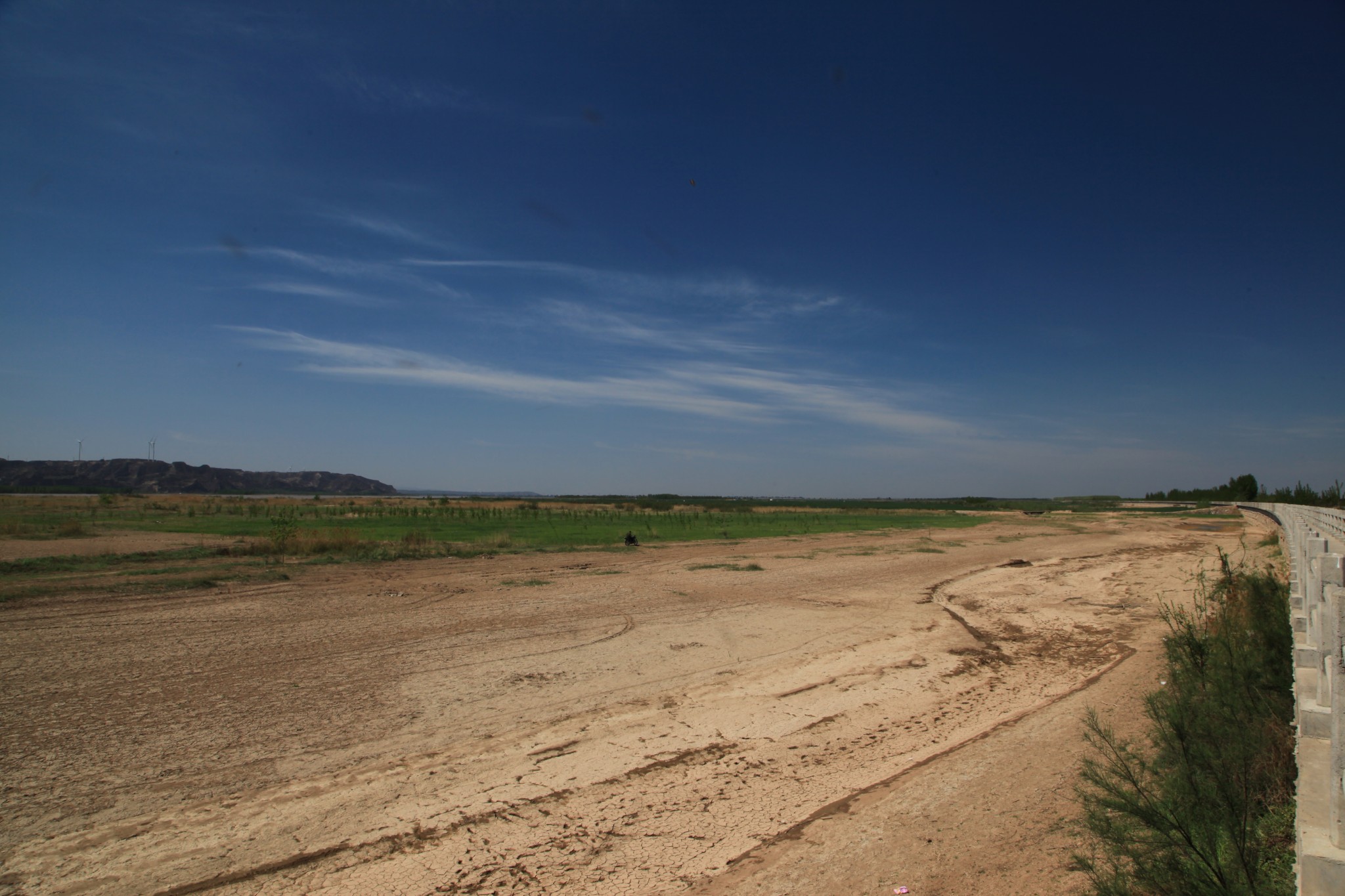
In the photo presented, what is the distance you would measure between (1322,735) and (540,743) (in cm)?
581

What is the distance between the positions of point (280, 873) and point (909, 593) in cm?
1464

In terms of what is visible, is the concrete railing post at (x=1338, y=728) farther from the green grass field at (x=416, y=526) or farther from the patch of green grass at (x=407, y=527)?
the green grass field at (x=416, y=526)

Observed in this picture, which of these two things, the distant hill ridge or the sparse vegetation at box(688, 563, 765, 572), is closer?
the sparse vegetation at box(688, 563, 765, 572)

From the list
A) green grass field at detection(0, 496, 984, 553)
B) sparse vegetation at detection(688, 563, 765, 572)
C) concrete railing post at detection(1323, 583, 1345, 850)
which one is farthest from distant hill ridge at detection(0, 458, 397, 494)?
concrete railing post at detection(1323, 583, 1345, 850)

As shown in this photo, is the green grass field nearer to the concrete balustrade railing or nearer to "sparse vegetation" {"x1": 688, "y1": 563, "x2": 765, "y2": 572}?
"sparse vegetation" {"x1": 688, "y1": 563, "x2": 765, "y2": 572}

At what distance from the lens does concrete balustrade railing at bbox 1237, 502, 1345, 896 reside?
2.33 m

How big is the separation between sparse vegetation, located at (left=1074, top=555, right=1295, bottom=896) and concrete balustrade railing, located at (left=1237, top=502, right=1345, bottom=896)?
49 cm

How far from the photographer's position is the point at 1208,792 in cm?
405

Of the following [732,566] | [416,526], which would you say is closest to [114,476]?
[416,526]

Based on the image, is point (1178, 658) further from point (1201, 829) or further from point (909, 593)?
point (909, 593)

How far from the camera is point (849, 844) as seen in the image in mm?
4828

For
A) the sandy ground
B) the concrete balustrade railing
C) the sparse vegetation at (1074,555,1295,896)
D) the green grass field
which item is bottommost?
the green grass field

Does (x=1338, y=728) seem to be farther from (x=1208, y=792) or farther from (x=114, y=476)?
(x=114, y=476)

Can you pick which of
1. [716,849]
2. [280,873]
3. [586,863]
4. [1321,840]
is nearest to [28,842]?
[280,873]
